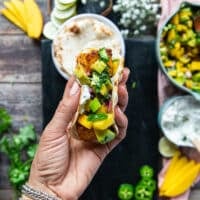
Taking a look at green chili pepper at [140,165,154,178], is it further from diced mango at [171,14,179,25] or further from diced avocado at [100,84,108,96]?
diced avocado at [100,84,108,96]

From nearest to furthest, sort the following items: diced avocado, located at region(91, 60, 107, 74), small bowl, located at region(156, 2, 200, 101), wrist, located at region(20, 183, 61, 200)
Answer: diced avocado, located at region(91, 60, 107, 74)
wrist, located at region(20, 183, 61, 200)
small bowl, located at region(156, 2, 200, 101)

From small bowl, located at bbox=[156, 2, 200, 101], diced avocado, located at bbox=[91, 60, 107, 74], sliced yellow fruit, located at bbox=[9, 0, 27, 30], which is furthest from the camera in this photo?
sliced yellow fruit, located at bbox=[9, 0, 27, 30]

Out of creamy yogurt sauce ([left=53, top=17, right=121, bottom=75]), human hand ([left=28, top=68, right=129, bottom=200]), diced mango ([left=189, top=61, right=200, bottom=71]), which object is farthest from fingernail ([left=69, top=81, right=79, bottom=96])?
diced mango ([left=189, top=61, right=200, bottom=71])

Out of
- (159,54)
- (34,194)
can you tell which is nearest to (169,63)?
(159,54)

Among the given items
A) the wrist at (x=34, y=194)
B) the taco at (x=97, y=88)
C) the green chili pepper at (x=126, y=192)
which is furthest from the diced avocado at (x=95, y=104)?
the green chili pepper at (x=126, y=192)

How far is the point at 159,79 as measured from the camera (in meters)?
1.63

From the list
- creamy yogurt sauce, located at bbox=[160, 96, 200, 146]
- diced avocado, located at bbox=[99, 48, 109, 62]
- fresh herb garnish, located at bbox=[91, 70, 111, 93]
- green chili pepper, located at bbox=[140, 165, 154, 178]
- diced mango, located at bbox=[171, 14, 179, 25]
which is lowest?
green chili pepper, located at bbox=[140, 165, 154, 178]

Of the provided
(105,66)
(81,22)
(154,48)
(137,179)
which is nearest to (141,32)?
(154,48)

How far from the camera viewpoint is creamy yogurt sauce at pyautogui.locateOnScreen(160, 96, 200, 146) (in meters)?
1.61

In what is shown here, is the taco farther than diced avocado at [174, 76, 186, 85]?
No

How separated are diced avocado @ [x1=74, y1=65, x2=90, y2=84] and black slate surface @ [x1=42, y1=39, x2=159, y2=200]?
0.47 meters

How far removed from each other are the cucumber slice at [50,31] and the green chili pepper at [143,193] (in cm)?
44

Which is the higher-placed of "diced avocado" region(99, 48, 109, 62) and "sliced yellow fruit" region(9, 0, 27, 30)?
"diced avocado" region(99, 48, 109, 62)

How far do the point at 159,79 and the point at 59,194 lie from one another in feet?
1.54
